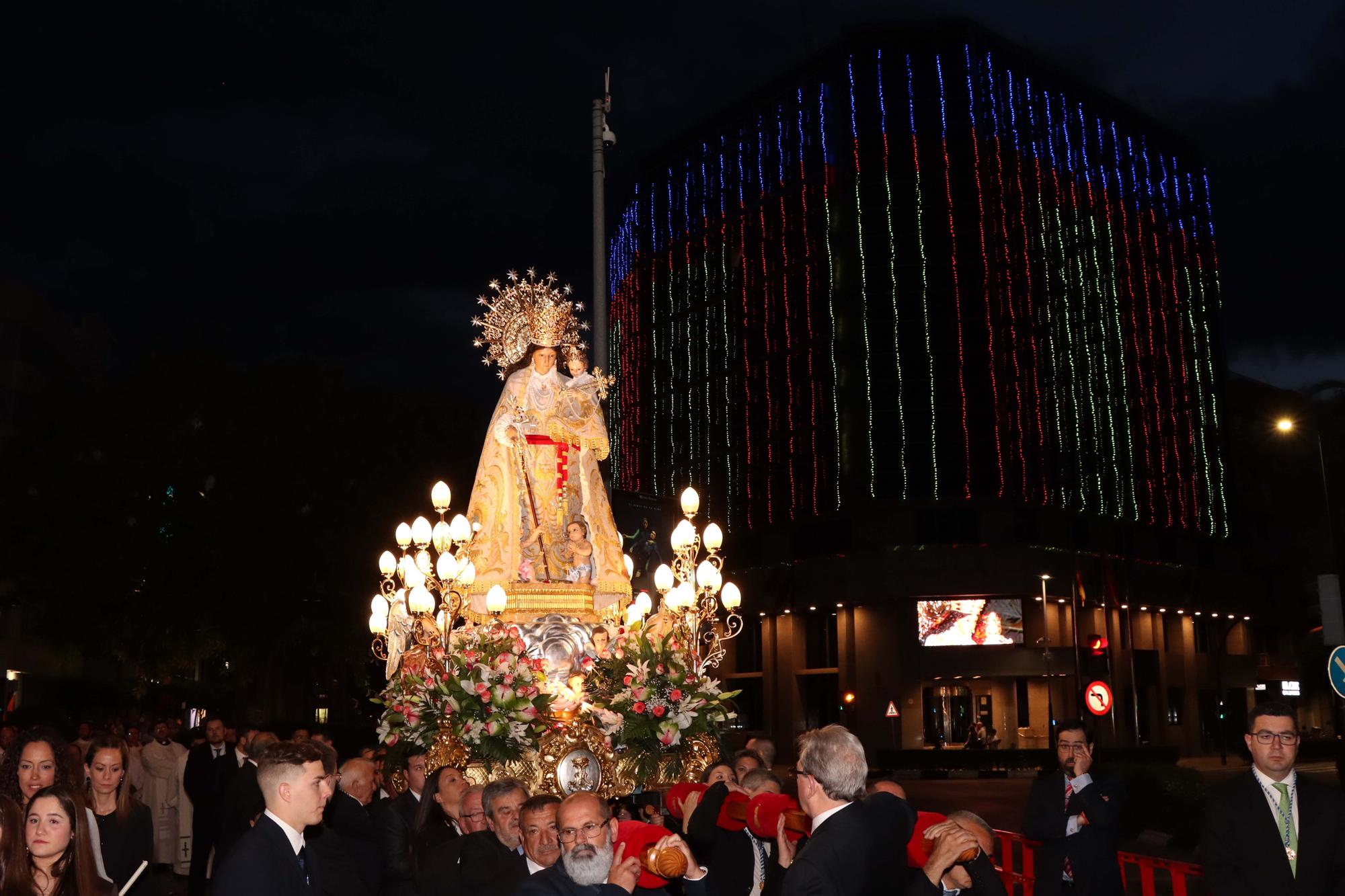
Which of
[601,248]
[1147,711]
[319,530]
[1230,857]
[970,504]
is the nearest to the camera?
[1230,857]

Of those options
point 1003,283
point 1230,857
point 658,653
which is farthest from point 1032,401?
point 1230,857

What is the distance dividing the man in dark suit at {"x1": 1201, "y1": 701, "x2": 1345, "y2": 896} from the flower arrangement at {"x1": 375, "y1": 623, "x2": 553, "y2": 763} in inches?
280

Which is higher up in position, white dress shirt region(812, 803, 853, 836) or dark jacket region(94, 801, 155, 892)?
white dress shirt region(812, 803, 853, 836)

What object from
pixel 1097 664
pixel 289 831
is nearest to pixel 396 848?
pixel 289 831

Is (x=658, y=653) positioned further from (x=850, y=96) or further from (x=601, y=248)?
(x=850, y=96)

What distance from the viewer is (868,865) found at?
526 cm

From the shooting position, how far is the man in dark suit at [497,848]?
21.3 ft

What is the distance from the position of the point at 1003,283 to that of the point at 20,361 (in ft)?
132

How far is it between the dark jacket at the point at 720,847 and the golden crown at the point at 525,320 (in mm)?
9925

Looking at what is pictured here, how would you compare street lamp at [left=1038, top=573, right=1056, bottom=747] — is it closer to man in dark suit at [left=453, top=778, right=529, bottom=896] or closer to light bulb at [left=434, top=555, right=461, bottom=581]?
light bulb at [left=434, top=555, right=461, bottom=581]

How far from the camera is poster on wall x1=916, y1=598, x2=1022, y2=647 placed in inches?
1914

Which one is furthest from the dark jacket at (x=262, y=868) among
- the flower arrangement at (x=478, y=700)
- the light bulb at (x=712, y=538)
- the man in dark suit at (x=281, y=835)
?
the light bulb at (x=712, y=538)

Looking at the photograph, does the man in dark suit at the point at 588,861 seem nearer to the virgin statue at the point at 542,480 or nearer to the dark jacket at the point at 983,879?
the dark jacket at the point at 983,879

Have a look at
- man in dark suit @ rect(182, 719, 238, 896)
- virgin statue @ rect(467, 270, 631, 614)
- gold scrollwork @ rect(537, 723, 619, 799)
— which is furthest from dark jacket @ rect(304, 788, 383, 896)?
virgin statue @ rect(467, 270, 631, 614)
